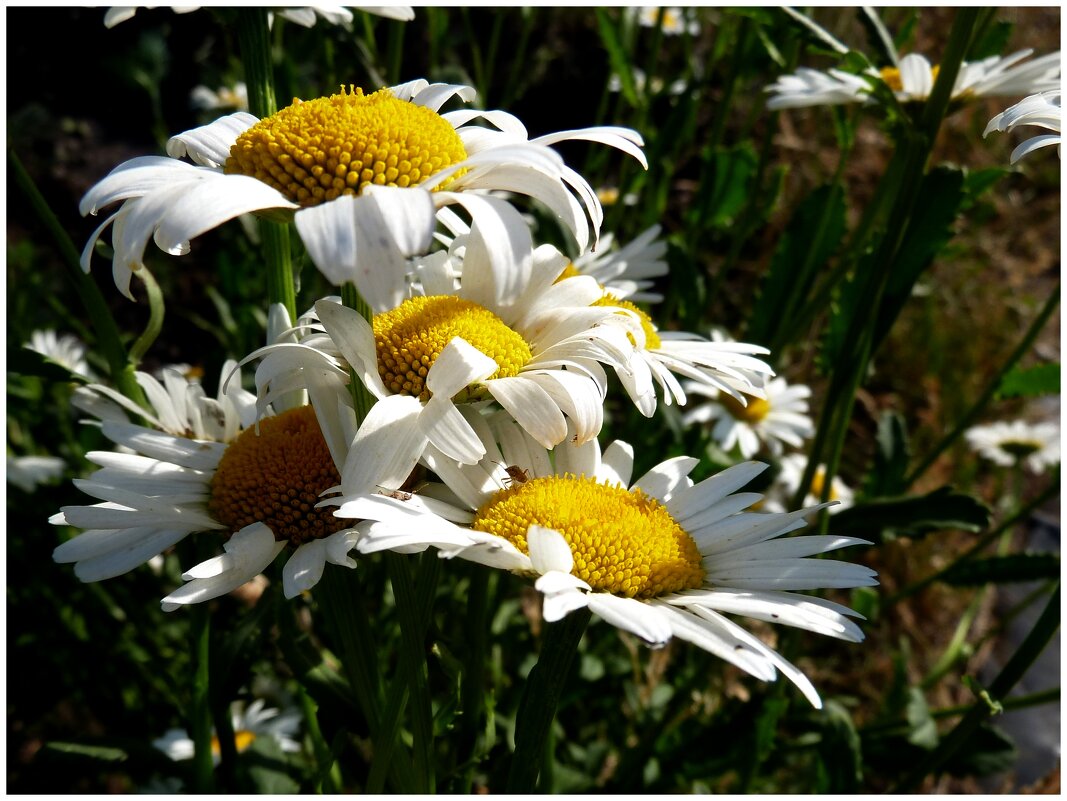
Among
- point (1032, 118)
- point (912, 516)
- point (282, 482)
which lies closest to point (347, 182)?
point (282, 482)

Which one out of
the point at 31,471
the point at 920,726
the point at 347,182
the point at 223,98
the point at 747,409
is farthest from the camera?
the point at 223,98

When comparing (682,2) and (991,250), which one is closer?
(682,2)

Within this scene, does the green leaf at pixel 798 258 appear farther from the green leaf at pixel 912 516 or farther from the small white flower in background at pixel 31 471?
the small white flower in background at pixel 31 471

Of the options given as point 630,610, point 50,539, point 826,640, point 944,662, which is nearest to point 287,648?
point 630,610

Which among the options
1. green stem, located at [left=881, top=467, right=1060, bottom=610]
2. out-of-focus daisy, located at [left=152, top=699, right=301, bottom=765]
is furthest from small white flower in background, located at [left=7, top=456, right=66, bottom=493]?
green stem, located at [left=881, top=467, right=1060, bottom=610]

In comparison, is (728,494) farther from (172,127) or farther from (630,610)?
(172,127)

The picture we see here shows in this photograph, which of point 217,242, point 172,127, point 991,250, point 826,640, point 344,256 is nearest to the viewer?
point 344,256

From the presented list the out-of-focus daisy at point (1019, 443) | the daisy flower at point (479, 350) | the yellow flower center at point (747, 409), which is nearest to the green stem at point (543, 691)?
the daisy flower at point (479, 350)

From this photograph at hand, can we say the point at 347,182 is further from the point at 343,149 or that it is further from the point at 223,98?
the point at 223,98
